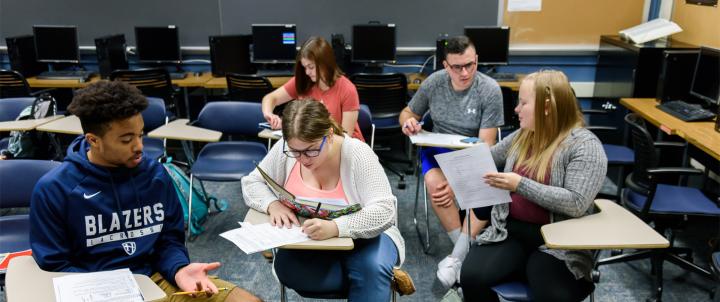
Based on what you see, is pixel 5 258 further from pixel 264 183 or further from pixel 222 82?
pixel 222 82

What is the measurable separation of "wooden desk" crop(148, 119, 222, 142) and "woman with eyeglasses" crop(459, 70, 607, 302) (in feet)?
5.85

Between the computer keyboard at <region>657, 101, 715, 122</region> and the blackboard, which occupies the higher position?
the blackboard

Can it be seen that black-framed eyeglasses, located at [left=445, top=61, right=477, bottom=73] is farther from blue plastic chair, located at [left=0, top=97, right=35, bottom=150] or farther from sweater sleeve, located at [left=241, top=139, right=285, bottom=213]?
blue plastic chair, located at [left=0, top=97, right=35, bottom=150]

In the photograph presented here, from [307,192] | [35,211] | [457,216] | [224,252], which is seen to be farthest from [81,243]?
[457,216]

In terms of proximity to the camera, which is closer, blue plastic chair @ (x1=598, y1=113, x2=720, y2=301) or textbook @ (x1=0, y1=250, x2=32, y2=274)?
textbook @ (x1=0, y1=250, x2=32, y2=274)

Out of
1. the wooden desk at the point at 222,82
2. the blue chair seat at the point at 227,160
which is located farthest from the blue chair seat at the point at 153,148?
the wooden desk at the point at 222,82

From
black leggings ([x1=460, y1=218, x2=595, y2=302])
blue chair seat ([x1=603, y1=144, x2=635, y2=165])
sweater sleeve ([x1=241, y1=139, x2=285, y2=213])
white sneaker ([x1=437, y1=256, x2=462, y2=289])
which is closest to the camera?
black leggings ([x1=460, y1=218, x2=595, y2=302])

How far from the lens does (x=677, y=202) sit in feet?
9.41

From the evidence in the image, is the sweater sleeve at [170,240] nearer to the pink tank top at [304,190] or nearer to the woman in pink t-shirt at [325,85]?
the pink tank top at [304,190]

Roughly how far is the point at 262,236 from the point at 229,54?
150 inches

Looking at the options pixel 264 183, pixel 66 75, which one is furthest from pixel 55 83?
pixel 264 183

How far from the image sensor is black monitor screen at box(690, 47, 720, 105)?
3533 mm

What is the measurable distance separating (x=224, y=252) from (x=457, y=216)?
1.39 meters

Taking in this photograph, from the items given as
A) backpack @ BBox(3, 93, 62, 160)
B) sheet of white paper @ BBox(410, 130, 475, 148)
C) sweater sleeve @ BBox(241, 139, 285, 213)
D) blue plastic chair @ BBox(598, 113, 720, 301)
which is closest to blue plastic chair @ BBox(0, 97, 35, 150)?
backpack @ BBox(3, 93, 62, 160)
